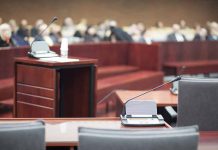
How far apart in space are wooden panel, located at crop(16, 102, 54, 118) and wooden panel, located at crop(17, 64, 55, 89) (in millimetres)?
198

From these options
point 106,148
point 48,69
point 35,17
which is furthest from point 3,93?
point 35,17

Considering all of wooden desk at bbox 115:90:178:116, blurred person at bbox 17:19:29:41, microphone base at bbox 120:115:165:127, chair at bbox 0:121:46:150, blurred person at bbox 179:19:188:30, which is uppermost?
blurred person at bbox 179:19:188:30

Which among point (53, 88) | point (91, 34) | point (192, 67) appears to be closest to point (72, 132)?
point (53, 88)

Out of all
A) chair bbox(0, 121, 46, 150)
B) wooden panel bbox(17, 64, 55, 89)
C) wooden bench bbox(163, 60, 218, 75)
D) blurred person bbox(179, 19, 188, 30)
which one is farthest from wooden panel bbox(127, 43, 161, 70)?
blurred person bbox(179, 19, 188, 30)

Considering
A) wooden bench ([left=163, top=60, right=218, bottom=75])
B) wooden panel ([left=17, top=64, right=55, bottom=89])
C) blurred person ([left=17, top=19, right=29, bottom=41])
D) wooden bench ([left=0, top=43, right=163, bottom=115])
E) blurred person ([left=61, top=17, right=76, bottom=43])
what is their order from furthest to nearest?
blurred person ([left=61, top=17, right=76, bottom=43]) < blurred person ([left=17, top=19, right=29, bottom=41]) < wooden bench ([left=163, top=60, right=218, bottom=75]) < wooden bench ([left=0, top=43, right=163, bottom=115]) < wooden panel ([left=17, top=64, right=55, bottom=89])

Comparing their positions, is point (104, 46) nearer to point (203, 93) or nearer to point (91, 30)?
point (91, 30)

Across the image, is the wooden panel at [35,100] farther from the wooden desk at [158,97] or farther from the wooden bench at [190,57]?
the wooden bench at [190,57]

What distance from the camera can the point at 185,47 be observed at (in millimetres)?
8078

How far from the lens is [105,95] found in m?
5.62

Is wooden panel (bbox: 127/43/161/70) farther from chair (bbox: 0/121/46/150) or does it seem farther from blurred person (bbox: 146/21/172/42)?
chair (bbox: 0/121/46/150)

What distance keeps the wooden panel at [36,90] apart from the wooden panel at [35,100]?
0.09 feet

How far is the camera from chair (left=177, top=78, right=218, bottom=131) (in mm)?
2664

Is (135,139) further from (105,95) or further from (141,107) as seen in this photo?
(105,95)

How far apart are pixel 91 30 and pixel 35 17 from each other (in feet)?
9.37
